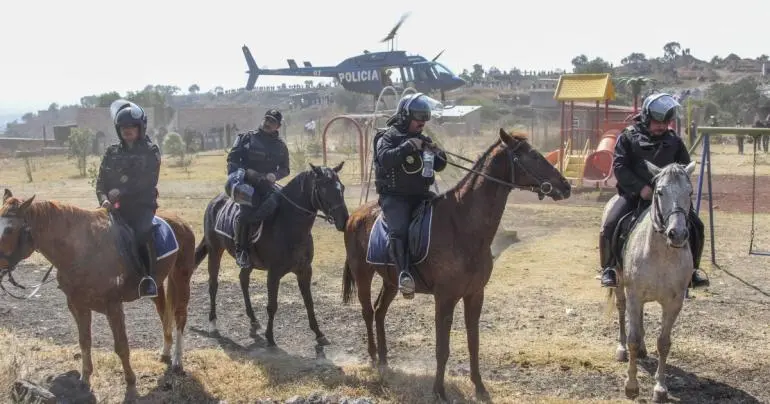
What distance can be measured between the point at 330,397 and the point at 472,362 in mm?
1360

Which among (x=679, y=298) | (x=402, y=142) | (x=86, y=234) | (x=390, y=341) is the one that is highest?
(x=402, y=142)

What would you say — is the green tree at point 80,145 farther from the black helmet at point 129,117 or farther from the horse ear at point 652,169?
the horse ear at point 652,169

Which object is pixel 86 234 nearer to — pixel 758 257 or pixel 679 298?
pixel 679 298

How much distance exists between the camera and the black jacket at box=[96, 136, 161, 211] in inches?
280

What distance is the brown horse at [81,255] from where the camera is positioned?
6195 millimetres

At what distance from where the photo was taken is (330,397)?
254 inches

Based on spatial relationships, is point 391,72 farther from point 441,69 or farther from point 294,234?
point 294,234

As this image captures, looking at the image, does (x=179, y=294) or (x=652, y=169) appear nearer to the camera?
(x=652, y=169)

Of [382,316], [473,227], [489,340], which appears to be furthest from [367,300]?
[473,227]

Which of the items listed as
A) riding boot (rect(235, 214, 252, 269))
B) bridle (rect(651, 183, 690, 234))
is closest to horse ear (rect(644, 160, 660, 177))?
bridle (rect(651, 183, 690, 234))

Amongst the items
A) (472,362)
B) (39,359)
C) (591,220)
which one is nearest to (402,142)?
(472,362)

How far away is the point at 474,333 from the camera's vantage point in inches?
273

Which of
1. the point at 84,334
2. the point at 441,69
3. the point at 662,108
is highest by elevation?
the point at 441,69

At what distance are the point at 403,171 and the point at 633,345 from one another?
263cm
